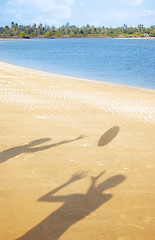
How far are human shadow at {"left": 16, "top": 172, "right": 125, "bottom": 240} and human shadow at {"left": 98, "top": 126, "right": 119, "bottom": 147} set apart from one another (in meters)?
1.85

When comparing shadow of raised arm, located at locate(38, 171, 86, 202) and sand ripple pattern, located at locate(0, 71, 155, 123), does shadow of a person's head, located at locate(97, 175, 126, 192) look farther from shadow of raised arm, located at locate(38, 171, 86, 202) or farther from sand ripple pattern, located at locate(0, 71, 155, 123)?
sand ripple pattern, located at locate(0, 71, 155, 123)

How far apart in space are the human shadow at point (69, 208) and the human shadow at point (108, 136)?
6.06ft

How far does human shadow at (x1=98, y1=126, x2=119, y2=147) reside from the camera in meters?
6.95

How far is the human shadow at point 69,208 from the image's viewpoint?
3604 mm

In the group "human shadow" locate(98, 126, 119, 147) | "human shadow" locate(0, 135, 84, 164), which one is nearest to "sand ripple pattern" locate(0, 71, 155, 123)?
"human shadow" locate(98, 126, 119, 147)

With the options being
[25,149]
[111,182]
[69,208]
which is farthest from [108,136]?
[69,208]

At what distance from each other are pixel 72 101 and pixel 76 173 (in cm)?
637

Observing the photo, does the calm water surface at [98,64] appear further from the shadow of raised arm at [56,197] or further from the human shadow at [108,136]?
the shadow of raised arm at [56,197]

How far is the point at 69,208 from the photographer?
4137mm

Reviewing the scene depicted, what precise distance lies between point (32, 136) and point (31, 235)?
150 inches

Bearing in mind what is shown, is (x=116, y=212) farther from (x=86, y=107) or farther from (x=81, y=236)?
(x=86, y=107)

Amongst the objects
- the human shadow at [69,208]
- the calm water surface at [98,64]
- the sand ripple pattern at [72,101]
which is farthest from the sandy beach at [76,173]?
the calm water surface at [98,64]

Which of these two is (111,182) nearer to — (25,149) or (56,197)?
(56,197)

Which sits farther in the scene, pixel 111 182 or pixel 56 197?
pixel 111 182
